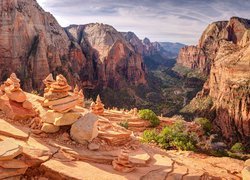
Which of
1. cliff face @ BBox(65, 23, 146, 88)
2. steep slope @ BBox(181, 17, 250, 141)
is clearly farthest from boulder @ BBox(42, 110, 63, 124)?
cliff face @ BBox(65, 23, 146, 88)

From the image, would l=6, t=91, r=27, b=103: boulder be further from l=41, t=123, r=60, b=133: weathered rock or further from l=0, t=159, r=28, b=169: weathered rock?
l=0, t=159, r=28, b=169: weathered rock

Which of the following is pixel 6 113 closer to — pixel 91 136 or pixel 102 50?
pixel 91 136

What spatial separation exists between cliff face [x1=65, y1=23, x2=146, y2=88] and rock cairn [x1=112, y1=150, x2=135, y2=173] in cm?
13463

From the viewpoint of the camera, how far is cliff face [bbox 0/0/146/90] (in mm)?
103750

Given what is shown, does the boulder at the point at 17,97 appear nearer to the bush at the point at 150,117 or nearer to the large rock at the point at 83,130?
the large rock at the point at 83,130

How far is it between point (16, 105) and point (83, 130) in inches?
194

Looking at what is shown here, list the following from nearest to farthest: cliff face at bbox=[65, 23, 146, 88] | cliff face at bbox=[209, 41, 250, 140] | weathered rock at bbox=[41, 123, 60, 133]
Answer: weathered rock at bbox=[41, 123, 60, 133], cliff face at bbox=[209, 41, 250, 140], cliff face at bbox=[65, 23, 146, 88]

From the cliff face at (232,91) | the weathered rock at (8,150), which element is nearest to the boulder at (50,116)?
the weathered rock at (8,150)

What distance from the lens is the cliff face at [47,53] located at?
10375 centimetres

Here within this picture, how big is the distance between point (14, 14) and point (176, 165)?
9661 centimetres

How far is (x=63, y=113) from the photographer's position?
69.9 feet

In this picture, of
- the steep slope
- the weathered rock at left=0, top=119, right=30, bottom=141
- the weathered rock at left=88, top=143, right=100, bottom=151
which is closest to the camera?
the weathered rock at left=0, top=119, right=30, bottom=141

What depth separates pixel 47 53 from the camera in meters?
118

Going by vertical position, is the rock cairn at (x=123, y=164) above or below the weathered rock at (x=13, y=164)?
below
